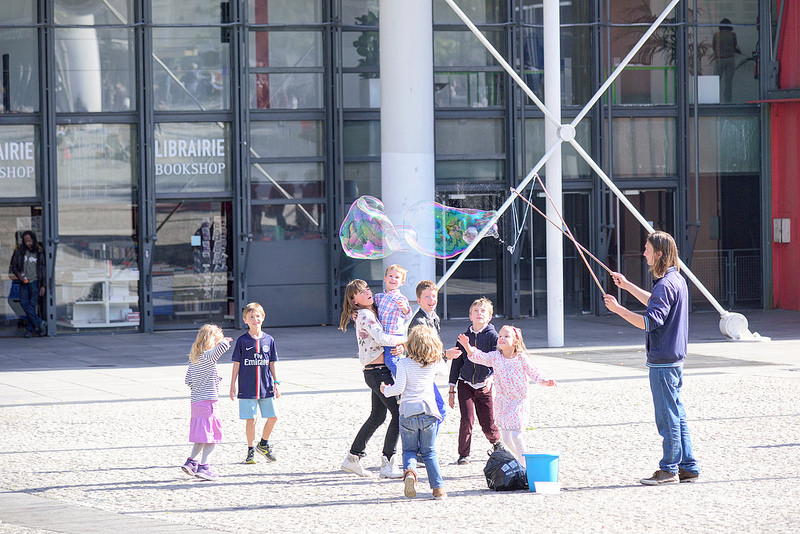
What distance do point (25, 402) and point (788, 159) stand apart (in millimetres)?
17224

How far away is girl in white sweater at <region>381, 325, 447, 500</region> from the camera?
28.6ft

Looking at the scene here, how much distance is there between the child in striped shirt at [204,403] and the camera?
9.53 meters

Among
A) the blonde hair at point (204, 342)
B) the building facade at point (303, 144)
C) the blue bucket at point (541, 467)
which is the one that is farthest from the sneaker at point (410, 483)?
the building facade at point (303, 144)

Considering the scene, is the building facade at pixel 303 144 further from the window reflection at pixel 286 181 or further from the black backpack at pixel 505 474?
the black backpack at pixel 505 474

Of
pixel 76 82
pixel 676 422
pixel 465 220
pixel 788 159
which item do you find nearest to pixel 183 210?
pixel 76 82

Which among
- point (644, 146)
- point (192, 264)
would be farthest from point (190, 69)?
point (644, 146)

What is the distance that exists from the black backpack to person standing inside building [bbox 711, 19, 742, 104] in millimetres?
17494

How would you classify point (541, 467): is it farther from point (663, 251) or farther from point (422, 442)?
point (663, 251)

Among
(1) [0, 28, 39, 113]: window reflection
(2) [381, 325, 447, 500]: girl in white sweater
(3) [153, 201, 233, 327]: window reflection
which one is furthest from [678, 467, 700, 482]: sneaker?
(1) [0, 28, 39, 113]: window reflection

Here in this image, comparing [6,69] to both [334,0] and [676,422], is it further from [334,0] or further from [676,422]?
[676,422]

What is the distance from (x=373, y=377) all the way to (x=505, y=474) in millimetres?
1422

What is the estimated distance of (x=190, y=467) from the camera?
31.2 feet

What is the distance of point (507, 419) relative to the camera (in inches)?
365

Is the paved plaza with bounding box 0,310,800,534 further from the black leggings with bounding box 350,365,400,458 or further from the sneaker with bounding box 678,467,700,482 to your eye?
the black leggings with bounding box 350,365,400,458
